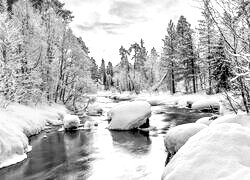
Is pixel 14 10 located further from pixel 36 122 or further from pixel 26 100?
pixel 36 122

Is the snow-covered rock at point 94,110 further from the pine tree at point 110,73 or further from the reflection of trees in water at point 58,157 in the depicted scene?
the pine tree at point 110,73

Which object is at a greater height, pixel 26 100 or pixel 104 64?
pixel 104 64

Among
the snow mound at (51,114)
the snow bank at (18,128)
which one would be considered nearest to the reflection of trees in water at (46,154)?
the snow bank at (18,128)

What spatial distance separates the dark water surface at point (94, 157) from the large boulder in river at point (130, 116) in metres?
0.95

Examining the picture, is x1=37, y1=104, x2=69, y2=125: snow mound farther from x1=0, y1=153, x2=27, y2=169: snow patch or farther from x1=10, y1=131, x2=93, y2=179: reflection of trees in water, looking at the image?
x1=0, y1=153, x2=27, y2=169: snow patch

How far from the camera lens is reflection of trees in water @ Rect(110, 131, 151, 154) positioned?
1514 cm

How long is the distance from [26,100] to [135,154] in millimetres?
14158

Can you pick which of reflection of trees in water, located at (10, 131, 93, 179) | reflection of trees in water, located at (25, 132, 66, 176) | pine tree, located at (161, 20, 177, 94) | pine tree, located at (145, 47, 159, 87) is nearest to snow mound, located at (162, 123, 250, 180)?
reflection of trees in water, located at (10, 131, 93, 179)

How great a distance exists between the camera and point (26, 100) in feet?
81.6

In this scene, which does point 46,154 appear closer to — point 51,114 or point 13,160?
point 13,160

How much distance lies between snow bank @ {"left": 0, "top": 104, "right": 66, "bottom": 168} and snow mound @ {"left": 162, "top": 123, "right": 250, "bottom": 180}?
943 centimetres

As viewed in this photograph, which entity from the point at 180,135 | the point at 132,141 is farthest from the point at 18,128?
the point at 180,135

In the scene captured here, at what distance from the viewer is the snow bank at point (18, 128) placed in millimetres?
12914

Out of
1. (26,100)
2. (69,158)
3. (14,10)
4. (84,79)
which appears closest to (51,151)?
(69,158)
